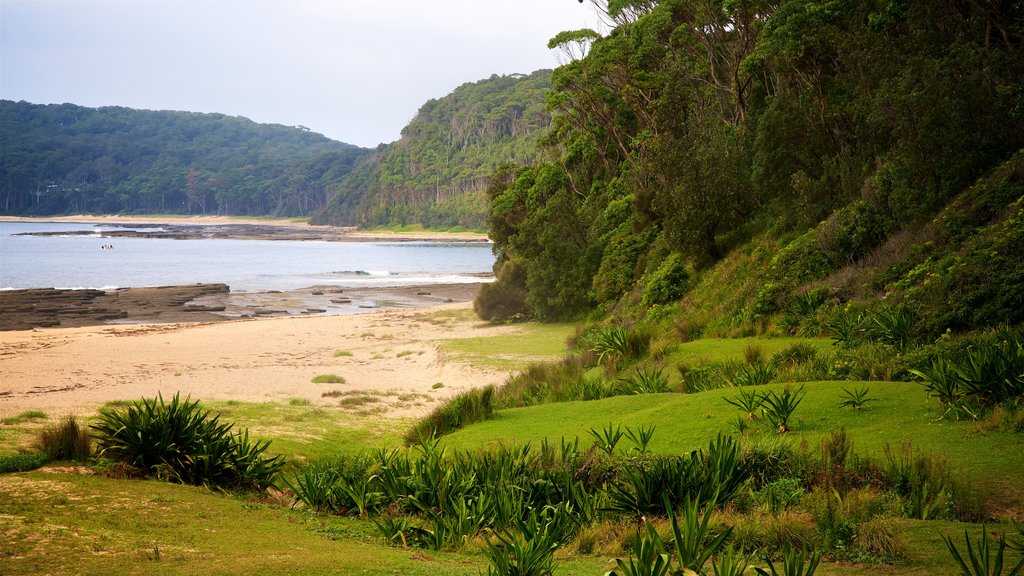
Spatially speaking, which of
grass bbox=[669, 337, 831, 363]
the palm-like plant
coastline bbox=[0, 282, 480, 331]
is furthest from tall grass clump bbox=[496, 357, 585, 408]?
coastline bbox=[0, 282, 480, 331]

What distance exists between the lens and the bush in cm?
3609

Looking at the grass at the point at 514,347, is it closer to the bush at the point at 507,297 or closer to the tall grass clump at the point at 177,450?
the bush at the point at 507,297

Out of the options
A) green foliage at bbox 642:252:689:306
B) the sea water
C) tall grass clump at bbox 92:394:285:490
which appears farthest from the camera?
the sea water

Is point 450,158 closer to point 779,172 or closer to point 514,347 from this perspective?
point 514,347

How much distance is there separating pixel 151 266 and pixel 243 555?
7998cm

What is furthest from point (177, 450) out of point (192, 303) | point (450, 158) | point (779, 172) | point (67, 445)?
point (450, 158)

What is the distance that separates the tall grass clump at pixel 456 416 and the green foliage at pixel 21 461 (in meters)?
5.01

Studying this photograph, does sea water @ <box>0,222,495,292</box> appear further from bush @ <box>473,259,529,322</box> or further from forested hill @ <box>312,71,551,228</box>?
bush @ <box>473,259,529,322</box>

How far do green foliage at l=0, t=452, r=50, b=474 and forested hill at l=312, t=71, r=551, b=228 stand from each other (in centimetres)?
11520

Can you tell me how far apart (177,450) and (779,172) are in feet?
69.4

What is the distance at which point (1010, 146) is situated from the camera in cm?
1806

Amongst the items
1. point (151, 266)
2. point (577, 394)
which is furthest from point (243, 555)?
point (151, 266)

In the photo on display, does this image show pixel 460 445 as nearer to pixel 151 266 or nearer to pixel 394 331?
pixel 394 331

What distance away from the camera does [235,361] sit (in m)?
27.6
